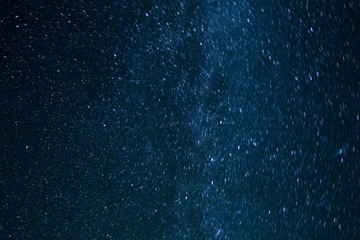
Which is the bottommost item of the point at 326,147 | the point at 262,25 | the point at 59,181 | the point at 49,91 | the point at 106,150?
the point at 59,181

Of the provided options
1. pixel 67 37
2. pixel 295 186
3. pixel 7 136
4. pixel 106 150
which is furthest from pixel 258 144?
pixel 7 136

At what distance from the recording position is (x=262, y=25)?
0.70m

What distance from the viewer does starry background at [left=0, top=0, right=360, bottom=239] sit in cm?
63

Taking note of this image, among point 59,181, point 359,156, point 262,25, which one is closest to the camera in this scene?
point 359,156

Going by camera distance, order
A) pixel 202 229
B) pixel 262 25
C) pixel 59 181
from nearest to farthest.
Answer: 1. pixel 262 25
2. pixel 202 229
3. pixel 59 181

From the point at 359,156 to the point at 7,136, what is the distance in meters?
0.96

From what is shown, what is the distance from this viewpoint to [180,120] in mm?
847

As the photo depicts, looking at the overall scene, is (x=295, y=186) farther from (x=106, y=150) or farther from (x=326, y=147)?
(x=106, y=150)

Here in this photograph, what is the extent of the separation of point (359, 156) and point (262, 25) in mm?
367

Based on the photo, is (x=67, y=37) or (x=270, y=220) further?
(x=67, y=37)

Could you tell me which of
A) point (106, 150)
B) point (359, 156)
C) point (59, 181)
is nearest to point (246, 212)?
point (359, 156)

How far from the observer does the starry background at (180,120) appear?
2.07ft

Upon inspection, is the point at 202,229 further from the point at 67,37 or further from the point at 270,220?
the point at 67,37

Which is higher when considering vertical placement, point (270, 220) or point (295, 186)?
point (295, 186)
